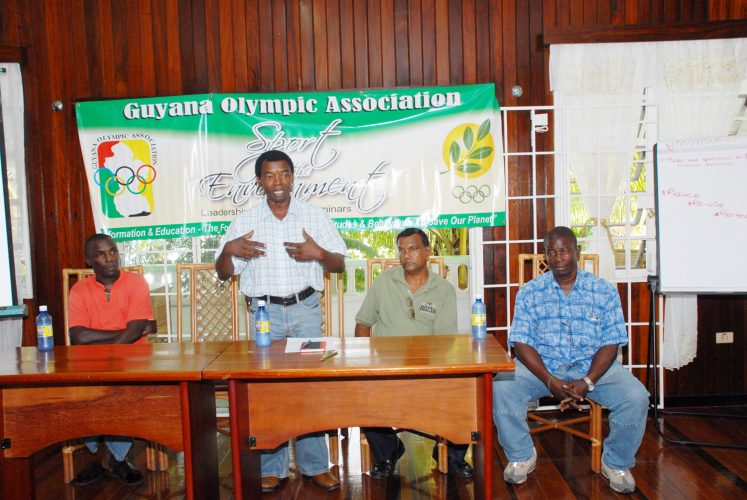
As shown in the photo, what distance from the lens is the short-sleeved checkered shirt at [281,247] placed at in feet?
9.70

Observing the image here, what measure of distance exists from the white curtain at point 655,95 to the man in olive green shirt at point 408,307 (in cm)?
153

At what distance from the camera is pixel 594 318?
2.94 metres

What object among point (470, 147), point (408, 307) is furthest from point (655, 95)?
point (408, 307)

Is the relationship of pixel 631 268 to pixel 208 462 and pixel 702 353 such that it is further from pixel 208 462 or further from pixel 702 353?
pixel 208 462

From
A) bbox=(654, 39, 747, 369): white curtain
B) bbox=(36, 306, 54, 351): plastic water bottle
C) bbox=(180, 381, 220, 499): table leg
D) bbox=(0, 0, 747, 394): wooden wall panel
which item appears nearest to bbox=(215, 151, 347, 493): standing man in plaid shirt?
bbox=(180, 381, 220, 499): table leg

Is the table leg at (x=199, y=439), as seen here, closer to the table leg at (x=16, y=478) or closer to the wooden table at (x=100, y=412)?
the wooden table at (x=100, y=412)

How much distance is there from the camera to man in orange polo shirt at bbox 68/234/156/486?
307cm

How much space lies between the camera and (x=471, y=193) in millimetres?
4020

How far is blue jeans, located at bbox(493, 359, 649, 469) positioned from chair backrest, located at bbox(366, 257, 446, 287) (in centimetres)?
78

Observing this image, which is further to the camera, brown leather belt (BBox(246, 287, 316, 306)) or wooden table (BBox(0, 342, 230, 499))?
brown leather belt (BBox(246, 287, 316, 306))

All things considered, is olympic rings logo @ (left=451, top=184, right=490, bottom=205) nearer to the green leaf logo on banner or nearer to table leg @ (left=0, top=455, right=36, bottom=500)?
the green leaf logo on banner

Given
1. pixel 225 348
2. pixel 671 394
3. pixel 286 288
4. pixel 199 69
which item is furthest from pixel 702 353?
pixel 199 69

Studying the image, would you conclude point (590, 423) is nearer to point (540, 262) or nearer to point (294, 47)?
point (540, 262)

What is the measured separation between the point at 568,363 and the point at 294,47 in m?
2.69
